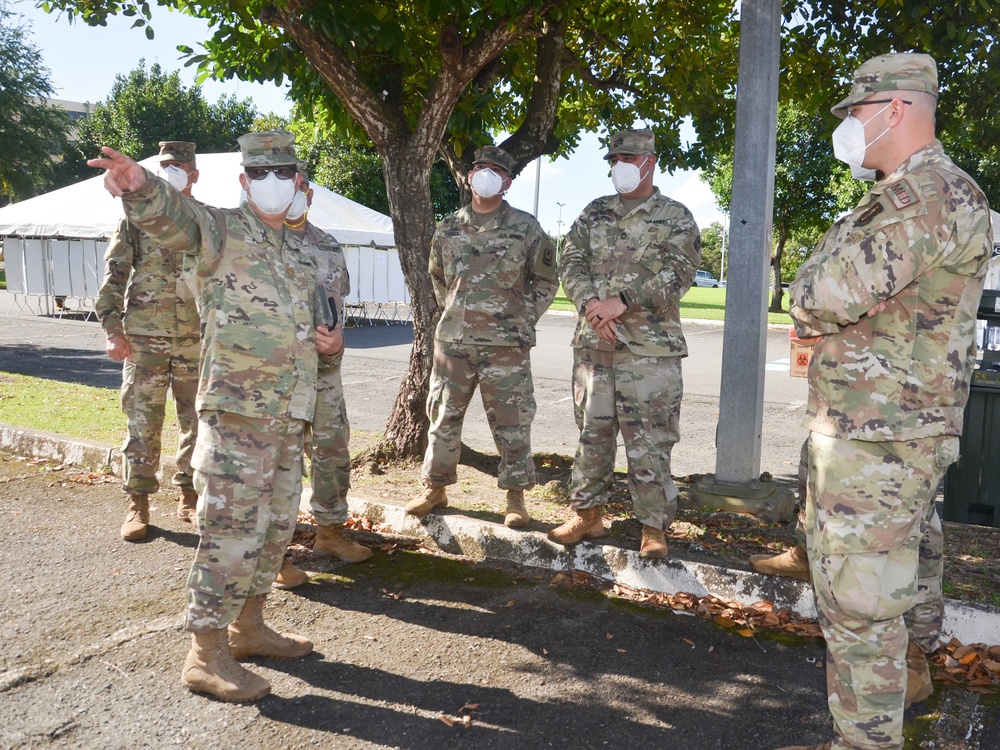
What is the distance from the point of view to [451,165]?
715 centimetres

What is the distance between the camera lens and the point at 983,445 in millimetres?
5348

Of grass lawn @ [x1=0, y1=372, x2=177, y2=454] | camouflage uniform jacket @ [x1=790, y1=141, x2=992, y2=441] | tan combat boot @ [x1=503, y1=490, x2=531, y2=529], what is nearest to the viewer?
camouflage uniform jacket @ [x1=790, y1=141, x2=992, y2=441]

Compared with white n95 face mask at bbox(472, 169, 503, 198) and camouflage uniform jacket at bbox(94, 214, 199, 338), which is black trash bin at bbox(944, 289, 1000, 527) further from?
camouflage uniform jacket at bbox(94, 214, 199, 338)

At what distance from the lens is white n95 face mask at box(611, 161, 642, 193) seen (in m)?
4.75

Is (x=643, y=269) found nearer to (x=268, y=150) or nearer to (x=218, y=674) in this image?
(x=268, y=150)

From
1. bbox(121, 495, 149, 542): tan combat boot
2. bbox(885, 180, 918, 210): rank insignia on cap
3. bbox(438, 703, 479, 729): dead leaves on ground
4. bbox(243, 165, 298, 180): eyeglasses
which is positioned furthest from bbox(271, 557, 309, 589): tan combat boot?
bbox(885, 180, 918, 210): rank insignia on cap

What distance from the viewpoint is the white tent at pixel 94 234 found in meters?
19.1

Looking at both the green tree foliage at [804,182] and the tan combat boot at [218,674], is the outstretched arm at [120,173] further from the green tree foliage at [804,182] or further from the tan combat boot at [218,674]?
the green tree foliage at [804,182]

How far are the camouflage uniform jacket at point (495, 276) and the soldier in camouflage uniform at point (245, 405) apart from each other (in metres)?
1.52

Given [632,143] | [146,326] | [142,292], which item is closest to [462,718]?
[632,143]

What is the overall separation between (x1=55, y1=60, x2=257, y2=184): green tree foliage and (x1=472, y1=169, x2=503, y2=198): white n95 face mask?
131ft

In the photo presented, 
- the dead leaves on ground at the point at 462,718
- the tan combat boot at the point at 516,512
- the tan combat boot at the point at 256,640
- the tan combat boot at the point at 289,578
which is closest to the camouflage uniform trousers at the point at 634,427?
the tan combat boot at the point at 516,512

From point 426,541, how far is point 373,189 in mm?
30309

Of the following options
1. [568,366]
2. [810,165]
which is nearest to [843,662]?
[568,366]
